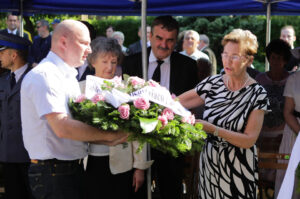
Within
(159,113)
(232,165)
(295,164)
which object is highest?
(159,113)

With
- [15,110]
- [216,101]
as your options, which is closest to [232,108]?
[216,101]

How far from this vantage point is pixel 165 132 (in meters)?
→ 2.77

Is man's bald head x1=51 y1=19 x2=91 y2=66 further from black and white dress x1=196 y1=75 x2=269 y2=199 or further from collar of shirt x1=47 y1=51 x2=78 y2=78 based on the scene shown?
black and white dress x1=196 y1=75 x2=269 y2=199

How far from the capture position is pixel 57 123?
2764 mm

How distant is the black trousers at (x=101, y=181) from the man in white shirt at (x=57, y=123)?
735 millimetres

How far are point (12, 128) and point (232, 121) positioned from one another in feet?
6.94

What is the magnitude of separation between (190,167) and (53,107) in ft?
8.31

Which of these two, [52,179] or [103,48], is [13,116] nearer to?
[103,48]

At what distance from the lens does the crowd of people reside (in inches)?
115

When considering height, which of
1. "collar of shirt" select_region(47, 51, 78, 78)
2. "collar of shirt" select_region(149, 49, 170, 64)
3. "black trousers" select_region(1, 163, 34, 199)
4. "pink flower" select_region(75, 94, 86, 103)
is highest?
"collar of shirt" select_region(47, 51, 78, 78)

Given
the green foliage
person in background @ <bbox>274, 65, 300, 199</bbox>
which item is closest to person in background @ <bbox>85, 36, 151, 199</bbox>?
the green foliage

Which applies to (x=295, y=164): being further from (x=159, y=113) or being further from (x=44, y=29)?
(x=44, y=29)

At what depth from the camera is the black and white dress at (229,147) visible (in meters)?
3.61

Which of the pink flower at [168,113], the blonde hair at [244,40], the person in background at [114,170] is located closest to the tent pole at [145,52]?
the person in background at [114,170]
